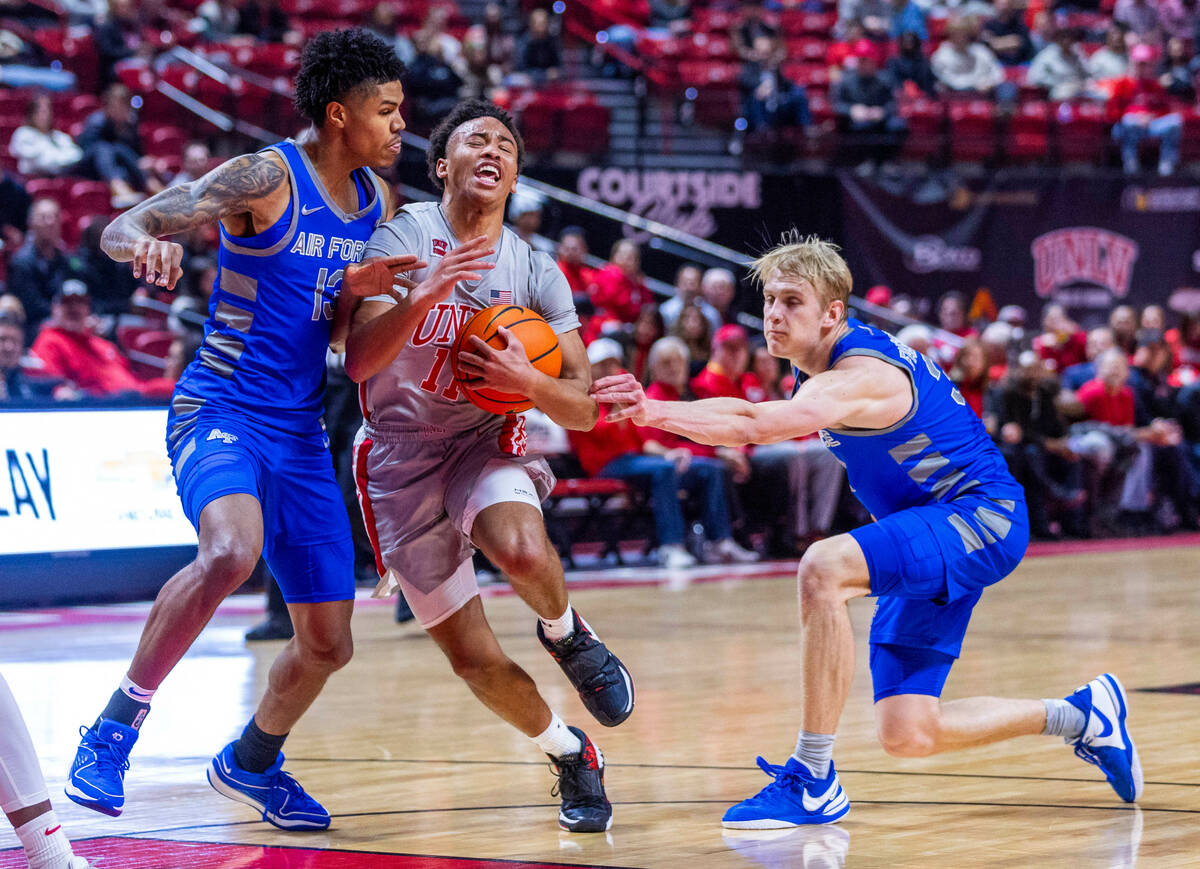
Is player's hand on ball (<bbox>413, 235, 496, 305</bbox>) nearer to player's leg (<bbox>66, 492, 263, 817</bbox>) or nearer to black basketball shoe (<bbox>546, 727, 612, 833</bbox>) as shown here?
player's leg (<bbox>66, 492, 263, 817</bbox>)

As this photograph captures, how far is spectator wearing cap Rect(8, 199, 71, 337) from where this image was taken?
436 inches

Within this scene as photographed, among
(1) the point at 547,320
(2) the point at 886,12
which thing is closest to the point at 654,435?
(1) the point at 547,320

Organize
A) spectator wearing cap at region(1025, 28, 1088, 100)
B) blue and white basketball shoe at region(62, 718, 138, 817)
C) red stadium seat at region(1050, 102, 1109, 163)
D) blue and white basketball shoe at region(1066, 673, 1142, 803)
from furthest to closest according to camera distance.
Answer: spectator wearing cap at region(1025, 28, 1088, 100), red stadium seat at region(1050, 102, 1109, 163), blue and white basketball shoe at region(1066, 673, 1142, 803), blue and white basketball shoe at region(62, 718, 138, 817)

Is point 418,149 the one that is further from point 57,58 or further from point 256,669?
point 256,669

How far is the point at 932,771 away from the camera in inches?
208

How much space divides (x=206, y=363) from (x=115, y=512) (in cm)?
529

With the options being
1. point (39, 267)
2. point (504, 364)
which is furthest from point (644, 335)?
point (504, 364)

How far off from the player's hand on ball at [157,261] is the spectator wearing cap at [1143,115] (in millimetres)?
14520

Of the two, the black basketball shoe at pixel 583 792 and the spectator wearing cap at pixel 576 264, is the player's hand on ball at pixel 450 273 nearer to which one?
the black basketball shoe at pixel 583 792

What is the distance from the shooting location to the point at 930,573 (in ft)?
14.4

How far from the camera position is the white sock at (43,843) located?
3504mm

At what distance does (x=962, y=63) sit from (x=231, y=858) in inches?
624

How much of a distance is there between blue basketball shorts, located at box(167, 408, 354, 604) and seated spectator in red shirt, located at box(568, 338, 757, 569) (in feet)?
22.3

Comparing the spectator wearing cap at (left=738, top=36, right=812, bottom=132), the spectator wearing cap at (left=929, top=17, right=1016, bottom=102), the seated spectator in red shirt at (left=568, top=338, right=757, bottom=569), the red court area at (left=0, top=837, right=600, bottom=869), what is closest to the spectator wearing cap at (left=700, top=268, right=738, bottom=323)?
Result: the seated spectator in red shirt at (left=568, top=338, right=757, bottom=569)
